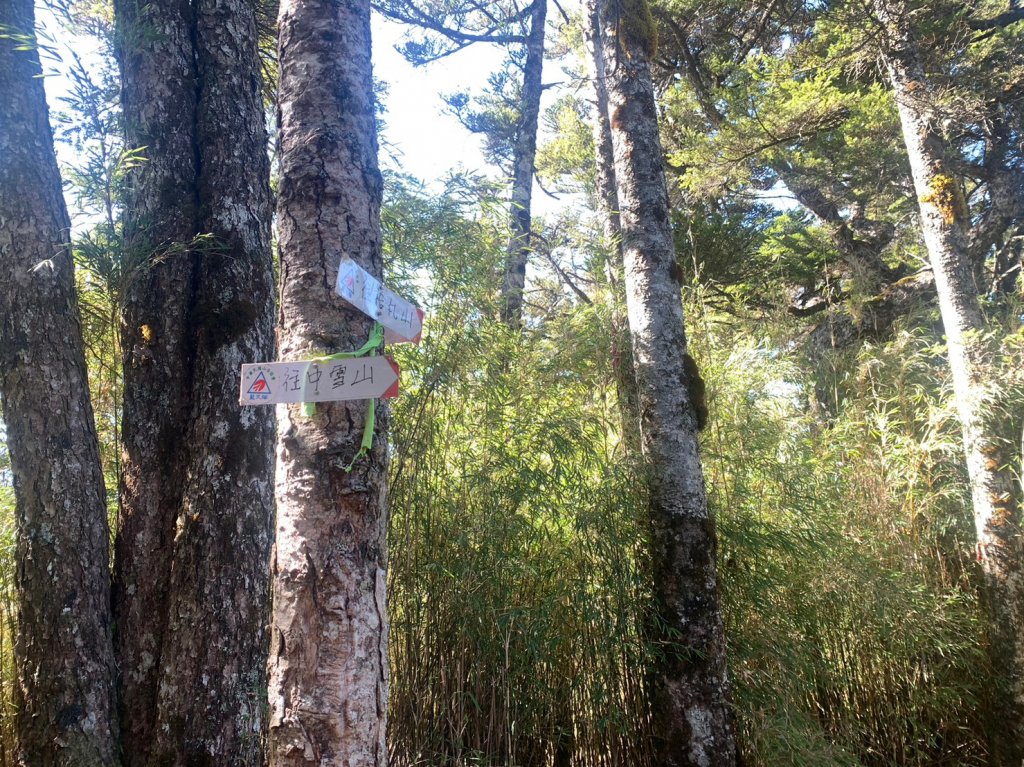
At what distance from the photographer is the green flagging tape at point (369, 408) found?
1.10 meters

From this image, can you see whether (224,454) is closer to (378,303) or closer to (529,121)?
(378,303)

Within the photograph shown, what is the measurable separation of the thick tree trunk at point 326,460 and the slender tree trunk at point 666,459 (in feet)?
5.08

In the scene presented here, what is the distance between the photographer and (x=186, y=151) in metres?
2.10

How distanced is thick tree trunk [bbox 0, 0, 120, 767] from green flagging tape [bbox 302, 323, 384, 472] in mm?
1113

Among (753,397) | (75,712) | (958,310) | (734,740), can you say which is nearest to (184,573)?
(75,712)

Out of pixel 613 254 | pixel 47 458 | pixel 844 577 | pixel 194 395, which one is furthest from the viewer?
pixel 613 254

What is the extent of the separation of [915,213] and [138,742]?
742 cm

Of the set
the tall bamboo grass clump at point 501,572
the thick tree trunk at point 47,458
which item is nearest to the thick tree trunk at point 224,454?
the thick tree trunk at point 47,458

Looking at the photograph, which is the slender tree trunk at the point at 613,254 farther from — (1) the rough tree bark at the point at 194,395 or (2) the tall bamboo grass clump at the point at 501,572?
(1) the rough tree bark at the point at 194,395

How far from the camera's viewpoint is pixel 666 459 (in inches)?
101

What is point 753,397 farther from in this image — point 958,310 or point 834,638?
point 958,310

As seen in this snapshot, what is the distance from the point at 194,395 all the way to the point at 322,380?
1052mm

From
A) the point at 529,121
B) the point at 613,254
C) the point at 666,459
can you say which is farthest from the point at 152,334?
the point at 529,121

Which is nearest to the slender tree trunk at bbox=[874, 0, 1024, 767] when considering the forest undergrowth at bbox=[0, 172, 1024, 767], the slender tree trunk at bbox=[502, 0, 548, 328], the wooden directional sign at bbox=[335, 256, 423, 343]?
the forest undergrowth at bbox=[0, 172, 1024, 767]
